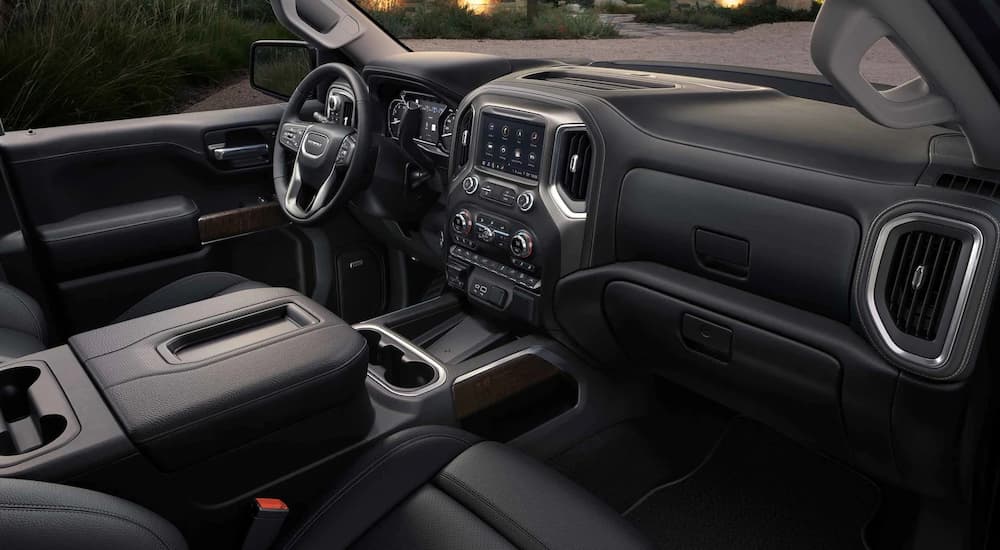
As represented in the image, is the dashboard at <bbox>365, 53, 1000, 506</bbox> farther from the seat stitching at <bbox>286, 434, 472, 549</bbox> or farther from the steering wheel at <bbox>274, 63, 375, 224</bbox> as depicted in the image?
the seat stitching at <bbox>286, 434, 472, 549</bbox>

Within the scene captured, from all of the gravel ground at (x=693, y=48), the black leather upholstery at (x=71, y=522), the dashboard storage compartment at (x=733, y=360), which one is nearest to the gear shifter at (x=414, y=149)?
the gravel ground at (x=693, y=48)

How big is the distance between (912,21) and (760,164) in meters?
0.49

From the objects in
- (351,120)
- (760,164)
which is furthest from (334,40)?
(760,164)

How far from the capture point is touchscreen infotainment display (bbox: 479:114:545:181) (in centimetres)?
188

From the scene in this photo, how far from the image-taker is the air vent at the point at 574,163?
5.93 ft

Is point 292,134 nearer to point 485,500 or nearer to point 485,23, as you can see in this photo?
point 485,500

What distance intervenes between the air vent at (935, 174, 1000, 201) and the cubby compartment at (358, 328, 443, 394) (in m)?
1.15

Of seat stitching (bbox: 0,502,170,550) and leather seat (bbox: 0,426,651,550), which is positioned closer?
seat stitching (bbox: 0,502,170,550)

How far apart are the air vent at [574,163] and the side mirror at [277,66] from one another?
5.35ft

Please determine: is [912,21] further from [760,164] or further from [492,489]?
[492,489]

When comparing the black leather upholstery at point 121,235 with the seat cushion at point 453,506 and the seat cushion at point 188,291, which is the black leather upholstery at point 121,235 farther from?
the seat cushion at point 453,506

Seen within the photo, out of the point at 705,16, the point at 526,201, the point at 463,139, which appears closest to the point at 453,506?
the point at 526,201

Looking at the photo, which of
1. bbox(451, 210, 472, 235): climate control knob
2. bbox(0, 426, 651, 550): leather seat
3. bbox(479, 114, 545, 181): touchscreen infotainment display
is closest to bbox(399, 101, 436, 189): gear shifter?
bbox(451, 210, 472, 235): climate control knob

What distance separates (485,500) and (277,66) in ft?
8.11
